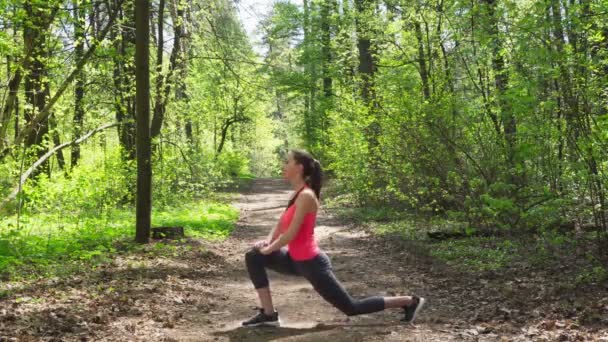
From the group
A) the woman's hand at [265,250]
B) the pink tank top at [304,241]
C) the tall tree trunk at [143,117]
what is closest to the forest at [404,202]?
the tall tree trunk at [143,117]

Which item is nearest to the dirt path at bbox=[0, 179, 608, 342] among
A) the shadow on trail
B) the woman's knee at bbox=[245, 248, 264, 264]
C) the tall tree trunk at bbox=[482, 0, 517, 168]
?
the shadow on trail

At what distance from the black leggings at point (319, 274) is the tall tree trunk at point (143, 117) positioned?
17.6 feet

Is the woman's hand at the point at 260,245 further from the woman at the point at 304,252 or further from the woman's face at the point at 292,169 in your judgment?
the woman's face at the point at 292,169

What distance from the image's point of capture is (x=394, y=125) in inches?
475

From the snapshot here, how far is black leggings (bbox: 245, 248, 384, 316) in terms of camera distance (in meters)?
5.03

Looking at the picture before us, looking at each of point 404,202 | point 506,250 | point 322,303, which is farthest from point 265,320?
point 404,202

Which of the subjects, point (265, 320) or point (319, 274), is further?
point (265, 320)

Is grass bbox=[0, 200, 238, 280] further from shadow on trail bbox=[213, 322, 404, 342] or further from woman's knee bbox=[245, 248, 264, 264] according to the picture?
woman's knee bbox=[245, 248, 264, 264]

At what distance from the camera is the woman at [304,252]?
A: 5.00 m

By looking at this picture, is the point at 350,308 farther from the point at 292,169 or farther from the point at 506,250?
the point at 506,250

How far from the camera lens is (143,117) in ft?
32.3

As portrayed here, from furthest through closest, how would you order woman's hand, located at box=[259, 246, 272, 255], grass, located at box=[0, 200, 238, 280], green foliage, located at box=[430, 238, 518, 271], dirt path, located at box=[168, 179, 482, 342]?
grass, located at box=[0, 200, 238, 280]
green foliage, located at box=[430, 238, 518, 271]
dirt path, located at box=[168, 179, 482, 342]
woman's hand, located at box=[259, 246, 272, 255]

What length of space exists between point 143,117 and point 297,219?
5954 mm

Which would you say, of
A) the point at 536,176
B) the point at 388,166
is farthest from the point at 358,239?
the point at 536,176
